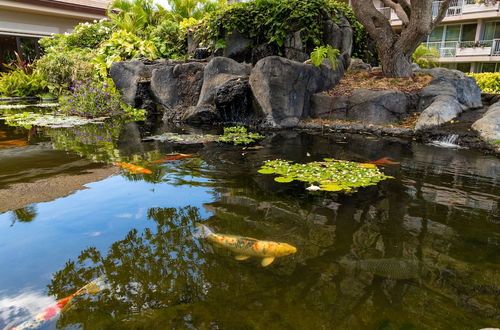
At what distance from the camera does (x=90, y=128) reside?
9.60 m

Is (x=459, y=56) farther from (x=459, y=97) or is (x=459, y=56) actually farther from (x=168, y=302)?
(x=168, y=302)

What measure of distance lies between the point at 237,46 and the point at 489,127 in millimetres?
8868

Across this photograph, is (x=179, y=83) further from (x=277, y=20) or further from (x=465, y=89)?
(x=465, y=89)

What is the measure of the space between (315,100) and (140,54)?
340 inches

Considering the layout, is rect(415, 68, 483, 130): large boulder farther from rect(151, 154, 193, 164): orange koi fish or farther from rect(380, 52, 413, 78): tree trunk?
rect(151, 154, 193, 164): orange koi fish

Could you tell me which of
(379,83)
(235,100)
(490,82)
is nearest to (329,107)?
(379,83)

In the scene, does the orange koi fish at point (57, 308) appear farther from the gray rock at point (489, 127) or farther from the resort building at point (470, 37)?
the resort building at point (470, 37)

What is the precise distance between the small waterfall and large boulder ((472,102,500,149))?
0.51 m

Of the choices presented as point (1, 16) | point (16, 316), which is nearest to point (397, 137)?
point (16, 316)

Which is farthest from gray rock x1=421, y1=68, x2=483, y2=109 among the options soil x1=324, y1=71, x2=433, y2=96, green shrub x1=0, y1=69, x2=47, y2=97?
green shrub x1=0, y1=69, x2=47, y2=97

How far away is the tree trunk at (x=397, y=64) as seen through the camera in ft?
34.3

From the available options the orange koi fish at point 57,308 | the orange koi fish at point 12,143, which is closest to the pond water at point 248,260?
the orange koi fish at point 57,308

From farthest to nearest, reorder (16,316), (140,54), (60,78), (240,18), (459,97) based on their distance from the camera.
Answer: (60,78) → (140,54) → (240,18) → (459,97) → (16,316)

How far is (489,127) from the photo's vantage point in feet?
24.3
